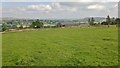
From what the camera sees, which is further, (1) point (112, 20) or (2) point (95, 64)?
(1) point (112, 20)

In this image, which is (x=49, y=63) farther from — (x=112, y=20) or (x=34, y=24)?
(x=112, y=20)

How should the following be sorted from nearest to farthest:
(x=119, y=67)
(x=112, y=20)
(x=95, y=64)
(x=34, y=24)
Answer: (x=119, y=67) < (x=95, y=64) < (x=34, y=24) < (x=112, y=20)

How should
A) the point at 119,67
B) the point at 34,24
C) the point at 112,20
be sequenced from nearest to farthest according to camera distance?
the point at 119,67
the point at 34,24
the point at 112,20

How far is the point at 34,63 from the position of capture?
11.7m

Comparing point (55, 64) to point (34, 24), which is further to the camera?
point (34, 24)

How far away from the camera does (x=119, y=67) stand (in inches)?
421

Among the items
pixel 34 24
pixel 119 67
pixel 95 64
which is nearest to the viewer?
pixel 119 67

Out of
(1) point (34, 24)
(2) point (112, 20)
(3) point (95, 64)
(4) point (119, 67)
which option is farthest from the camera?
(2) point (112, 20)

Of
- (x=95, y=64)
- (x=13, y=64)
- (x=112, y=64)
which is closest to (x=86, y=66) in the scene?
(x=95, y=64)

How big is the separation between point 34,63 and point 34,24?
74563 mm

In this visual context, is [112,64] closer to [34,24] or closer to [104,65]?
[104,65]

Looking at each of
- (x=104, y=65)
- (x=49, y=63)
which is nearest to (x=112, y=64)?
(x=104, y=65)

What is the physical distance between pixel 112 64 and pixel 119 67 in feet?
2.41

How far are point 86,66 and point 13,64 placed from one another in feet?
12.9
